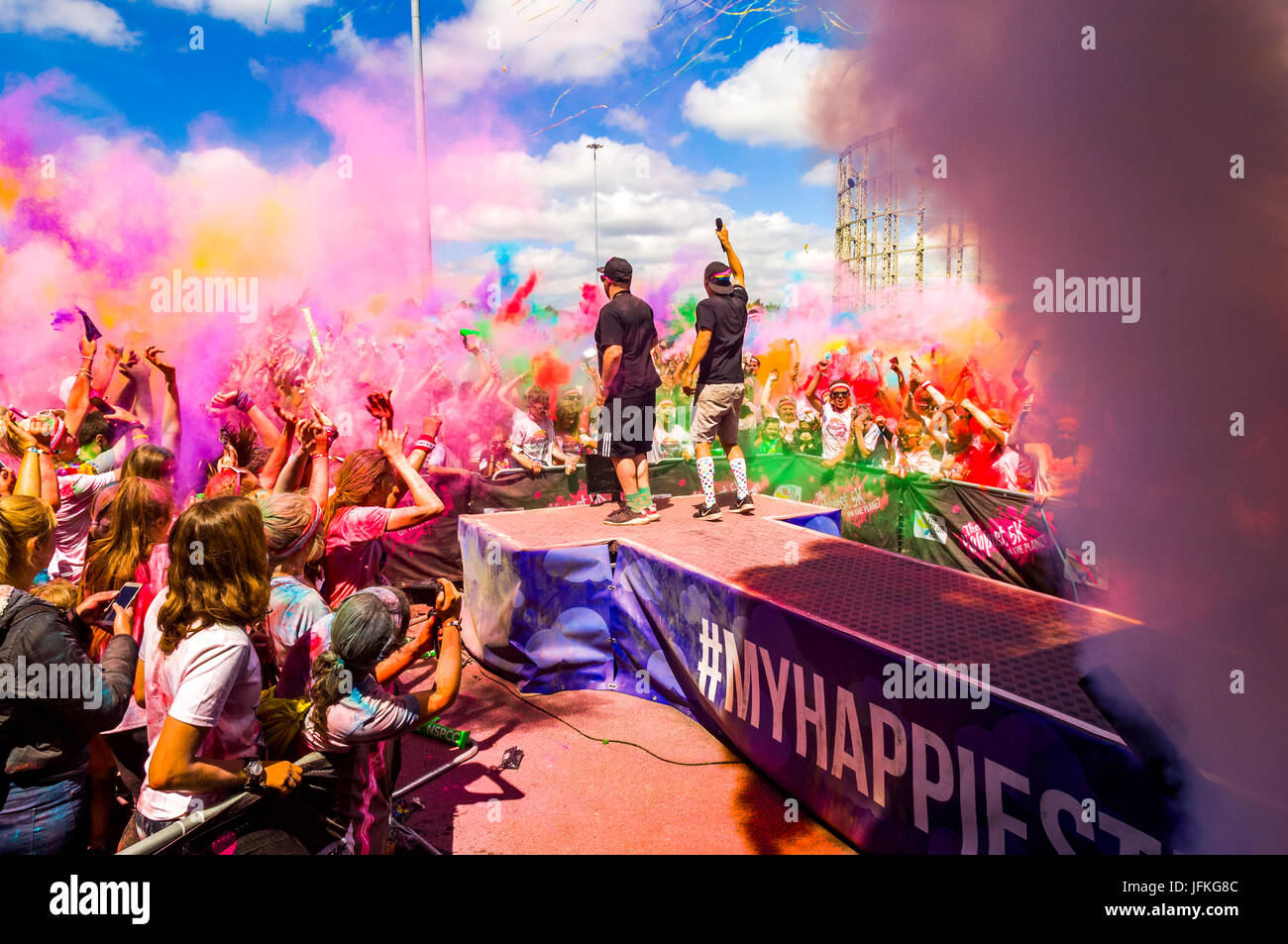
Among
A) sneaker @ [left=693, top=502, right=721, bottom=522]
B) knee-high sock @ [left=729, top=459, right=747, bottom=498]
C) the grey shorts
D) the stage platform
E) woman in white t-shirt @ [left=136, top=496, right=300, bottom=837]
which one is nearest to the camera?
woman in white t-shirt @ [left=136, top=496, right=300, bottom=837]

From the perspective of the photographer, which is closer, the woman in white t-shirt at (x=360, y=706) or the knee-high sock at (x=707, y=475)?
the woman in white t-shirt at (x=360, y=706)

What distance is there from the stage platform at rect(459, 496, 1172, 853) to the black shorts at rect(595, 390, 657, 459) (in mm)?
693

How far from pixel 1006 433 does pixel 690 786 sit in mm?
5034

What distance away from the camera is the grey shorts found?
6102 millimetres

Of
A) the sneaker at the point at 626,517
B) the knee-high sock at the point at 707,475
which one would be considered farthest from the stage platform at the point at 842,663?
the knee-high sock at the point at 707,475

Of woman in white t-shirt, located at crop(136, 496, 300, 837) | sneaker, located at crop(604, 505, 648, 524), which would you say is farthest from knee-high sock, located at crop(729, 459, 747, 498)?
woman in white t-shirt, located at crop(136, 496, 300, 837)

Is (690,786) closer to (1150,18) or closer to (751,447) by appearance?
(1150,18)

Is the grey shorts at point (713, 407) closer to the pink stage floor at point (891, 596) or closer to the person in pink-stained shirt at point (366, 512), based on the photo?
the pink stage floor at point (891, 596)

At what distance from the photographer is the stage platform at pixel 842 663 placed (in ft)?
8.19

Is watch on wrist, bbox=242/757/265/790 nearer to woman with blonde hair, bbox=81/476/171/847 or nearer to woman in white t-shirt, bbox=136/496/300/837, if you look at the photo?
woman in white t-shirt, bbox=136/496/300/837

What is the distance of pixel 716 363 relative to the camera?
6043mm

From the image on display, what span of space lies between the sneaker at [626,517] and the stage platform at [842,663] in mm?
133

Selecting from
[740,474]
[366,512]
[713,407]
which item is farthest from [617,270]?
[366,512]
